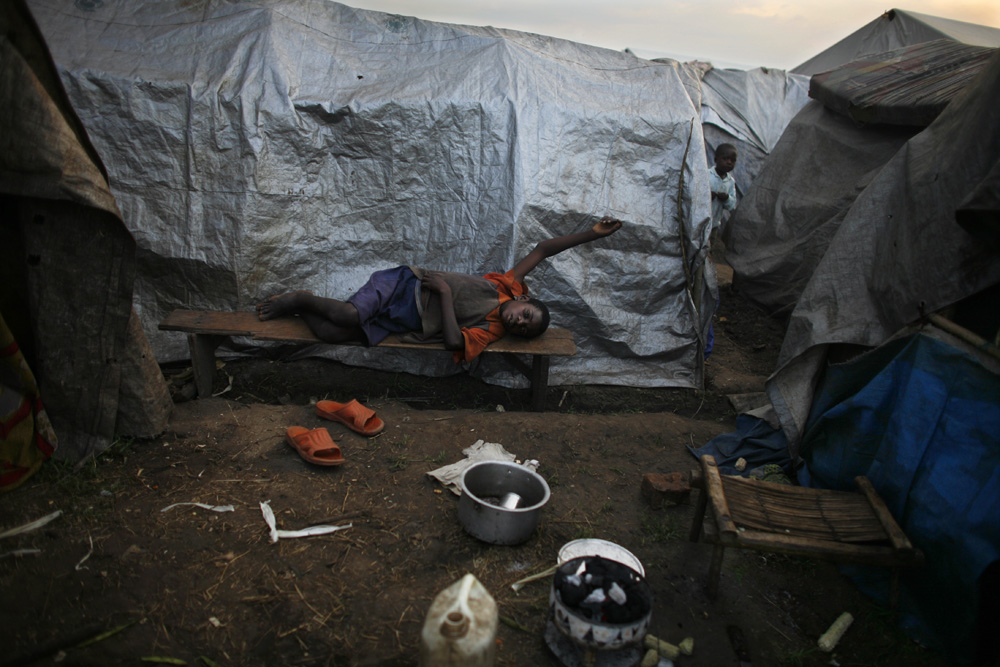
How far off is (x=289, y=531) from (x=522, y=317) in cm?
198

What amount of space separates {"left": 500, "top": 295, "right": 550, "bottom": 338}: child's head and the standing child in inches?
127

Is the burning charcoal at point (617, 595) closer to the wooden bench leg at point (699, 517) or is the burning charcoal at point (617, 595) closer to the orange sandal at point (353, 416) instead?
the wooden bench leg at point (699, 517)

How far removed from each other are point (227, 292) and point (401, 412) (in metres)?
1.56

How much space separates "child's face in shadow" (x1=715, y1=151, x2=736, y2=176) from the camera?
20.3 feet

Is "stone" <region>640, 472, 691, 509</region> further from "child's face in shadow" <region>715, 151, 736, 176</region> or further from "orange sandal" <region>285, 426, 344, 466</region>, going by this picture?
"child's face in shadow" <region>715, 151, 736, 176</region>

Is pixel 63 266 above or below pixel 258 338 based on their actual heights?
above

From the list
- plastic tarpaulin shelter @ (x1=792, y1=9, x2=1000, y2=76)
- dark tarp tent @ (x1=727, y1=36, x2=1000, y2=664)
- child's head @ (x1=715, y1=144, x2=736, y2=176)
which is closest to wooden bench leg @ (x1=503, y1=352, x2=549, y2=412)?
dark tarp tent @ (x1=727, y1=36, x2=1000, y2=664)

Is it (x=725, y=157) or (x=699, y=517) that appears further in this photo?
(x=725, y=157)

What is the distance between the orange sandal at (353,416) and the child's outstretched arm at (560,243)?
55.9 inches

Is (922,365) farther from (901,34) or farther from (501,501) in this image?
(901,34)

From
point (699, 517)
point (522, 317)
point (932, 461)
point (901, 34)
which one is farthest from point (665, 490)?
point (901, 34)

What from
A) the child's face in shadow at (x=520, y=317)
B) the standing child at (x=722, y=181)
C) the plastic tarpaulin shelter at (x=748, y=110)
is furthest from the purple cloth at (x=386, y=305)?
the plastic tarpaulin shelter at (x=748, y=110)

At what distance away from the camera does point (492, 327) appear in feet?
13.1

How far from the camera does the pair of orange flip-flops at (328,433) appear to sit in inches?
124
